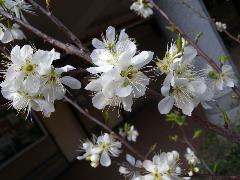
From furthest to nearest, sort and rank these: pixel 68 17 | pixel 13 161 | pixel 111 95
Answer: pixel 13 161 → pixel 68 17 → pixel 111 95

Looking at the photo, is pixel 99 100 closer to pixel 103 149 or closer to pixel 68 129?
pixel 103 149

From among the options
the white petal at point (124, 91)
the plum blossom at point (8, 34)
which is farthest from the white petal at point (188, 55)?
A: the plum blossom at point (8, 34)

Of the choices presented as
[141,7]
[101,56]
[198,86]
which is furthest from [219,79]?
[141,7]

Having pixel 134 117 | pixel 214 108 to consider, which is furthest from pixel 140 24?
pixel 214 108

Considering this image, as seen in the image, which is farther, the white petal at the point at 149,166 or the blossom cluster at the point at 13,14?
the white petal at the point at 149,166

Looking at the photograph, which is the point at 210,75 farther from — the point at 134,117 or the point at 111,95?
the point at 134,117

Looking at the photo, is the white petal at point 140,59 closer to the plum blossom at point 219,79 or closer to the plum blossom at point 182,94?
the plum blossom at point 182,94
